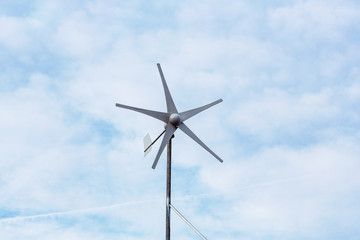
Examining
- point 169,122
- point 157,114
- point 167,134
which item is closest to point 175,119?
point 169,122

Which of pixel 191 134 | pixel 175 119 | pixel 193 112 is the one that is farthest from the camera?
pixel 193 112

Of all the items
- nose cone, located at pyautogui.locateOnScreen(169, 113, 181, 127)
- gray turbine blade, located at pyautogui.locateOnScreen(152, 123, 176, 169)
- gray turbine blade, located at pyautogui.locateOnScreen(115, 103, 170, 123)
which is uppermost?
gray turbine blade, located at pyautogui.locateOnScreen(115, 103, 170, 123)

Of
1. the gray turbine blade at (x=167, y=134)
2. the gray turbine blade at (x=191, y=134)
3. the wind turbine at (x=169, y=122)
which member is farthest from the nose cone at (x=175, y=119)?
the gray turbine blade at (x=191, y=134)

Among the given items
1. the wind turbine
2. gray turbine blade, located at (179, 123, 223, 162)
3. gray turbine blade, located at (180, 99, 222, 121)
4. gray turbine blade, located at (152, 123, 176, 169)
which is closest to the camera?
gray turbine blade, located at (152, 123, 176, 169)

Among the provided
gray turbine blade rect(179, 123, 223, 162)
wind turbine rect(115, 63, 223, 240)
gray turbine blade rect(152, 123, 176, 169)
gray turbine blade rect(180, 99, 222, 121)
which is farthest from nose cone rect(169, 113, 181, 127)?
gray turbine blade rect(180, 99, 222, 121)

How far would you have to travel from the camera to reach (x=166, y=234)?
98.9 feet

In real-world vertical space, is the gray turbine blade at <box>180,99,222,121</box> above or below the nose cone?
above

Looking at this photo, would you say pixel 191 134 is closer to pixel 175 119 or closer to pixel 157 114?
pixel 175 119

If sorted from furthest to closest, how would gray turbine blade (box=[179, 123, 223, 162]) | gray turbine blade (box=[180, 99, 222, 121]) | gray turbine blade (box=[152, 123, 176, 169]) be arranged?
gray turbine blade (box=[180, 99, 222, 121])
gray turbine blade (box=[179, 123, 223, 162])
gray turbine blade (box=[152, 123, 176, 169])

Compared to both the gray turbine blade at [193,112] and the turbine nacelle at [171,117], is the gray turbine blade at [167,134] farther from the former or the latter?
the gray turbine blade at [193,112]

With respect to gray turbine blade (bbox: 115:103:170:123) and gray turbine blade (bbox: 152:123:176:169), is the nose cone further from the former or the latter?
gray turbine blade (bbox: 115:103:170:123)

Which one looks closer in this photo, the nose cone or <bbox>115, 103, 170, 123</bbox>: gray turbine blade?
the nose cone

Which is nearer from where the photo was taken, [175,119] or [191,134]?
[175,119]

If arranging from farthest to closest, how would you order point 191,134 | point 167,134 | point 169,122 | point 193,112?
point 193,112
point 191,134
point 169,122
point 167,134
